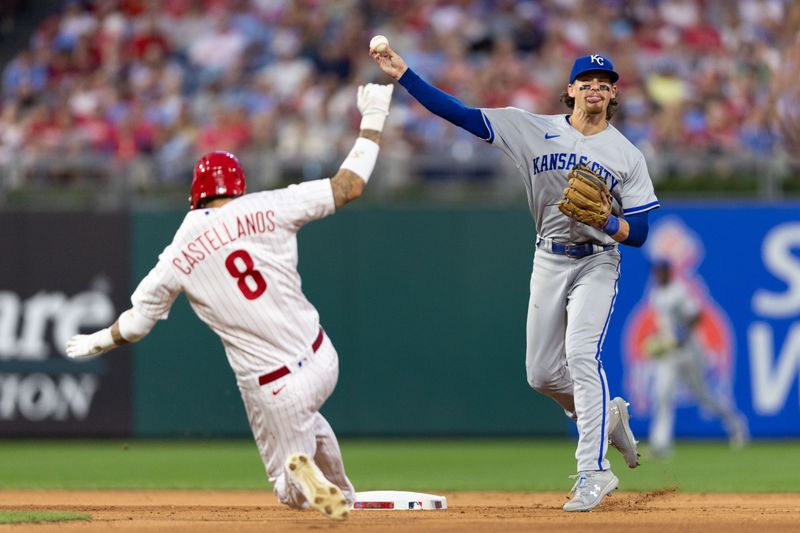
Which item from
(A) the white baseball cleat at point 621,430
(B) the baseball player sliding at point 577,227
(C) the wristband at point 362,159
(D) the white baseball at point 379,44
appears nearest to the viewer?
(C) the wristband at point 362,159

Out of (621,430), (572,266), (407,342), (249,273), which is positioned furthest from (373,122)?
(407,342)

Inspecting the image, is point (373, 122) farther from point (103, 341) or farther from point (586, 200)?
point (103, 341)

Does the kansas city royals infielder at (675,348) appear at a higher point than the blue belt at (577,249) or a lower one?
lower

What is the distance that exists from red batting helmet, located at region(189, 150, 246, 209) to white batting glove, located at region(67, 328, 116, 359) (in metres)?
0.75

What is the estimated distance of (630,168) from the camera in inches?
288

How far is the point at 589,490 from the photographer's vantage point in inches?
284

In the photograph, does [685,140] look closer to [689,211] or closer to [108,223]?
[689,211]

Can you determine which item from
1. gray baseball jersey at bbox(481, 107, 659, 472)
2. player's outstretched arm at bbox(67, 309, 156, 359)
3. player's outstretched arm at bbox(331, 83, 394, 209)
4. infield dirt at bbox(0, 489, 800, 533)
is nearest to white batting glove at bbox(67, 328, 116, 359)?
player's outstretched arm at bbox(67, 309, 156, 359)

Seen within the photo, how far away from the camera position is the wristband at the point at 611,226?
276 inches

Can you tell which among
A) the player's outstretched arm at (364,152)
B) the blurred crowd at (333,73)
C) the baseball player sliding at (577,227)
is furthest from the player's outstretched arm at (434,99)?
the blurred crowd at (333,73)

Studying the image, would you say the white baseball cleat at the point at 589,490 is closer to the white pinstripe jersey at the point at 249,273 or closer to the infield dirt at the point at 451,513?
the infield dirt at the point at 451,513

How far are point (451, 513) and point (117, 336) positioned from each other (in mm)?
2017

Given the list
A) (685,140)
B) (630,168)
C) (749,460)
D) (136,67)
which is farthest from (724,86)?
(630,168)

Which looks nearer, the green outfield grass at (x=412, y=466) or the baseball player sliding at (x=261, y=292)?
the baseball player sliding at (x=261, y=292)
